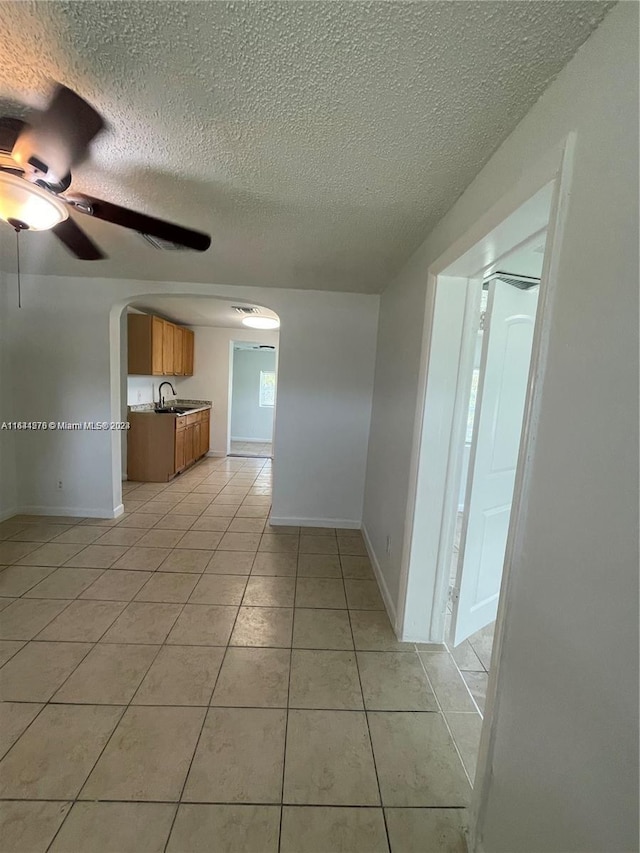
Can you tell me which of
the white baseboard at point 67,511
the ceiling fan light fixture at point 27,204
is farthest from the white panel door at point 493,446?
the white baseboard at point 67,511

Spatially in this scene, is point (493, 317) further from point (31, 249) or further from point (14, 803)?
point (31, 249)

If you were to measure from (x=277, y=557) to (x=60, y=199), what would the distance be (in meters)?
2.55

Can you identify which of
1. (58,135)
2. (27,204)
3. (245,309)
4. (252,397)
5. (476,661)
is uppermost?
(245,309)

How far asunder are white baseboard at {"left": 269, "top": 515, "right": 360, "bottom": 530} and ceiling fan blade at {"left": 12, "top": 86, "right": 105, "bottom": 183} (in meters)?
2.95

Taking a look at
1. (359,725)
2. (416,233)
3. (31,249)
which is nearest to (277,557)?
(359,725)

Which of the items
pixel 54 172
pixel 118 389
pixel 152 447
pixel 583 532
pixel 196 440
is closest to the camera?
pixel 583 532

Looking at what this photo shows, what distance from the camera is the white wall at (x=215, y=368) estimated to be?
589 cm

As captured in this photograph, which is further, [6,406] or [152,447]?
[152,447]

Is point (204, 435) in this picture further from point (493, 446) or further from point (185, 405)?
point (493, 446)

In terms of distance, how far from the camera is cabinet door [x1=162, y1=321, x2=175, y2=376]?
189 inches

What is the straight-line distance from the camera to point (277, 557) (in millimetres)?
2816

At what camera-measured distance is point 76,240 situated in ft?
5.41

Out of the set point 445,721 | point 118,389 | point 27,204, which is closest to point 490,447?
point 445,721

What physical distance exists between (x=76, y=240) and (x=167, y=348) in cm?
342
